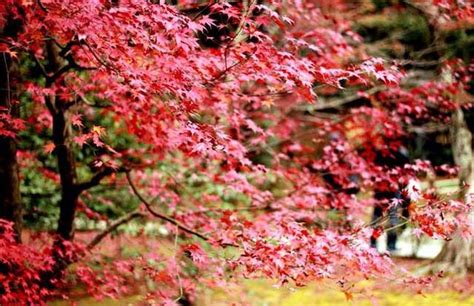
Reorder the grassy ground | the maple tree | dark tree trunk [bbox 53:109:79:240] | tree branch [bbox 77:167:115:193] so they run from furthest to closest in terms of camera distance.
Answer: the grassy ground < dark tree trunk [bbox 53:109:79:240] < tree branch [bbox 77:167:115:193] < the maple tree

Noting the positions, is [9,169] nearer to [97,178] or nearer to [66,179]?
[66,179]

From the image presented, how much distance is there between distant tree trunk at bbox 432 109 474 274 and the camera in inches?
333

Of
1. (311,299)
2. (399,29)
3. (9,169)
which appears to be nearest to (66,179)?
(9,169)

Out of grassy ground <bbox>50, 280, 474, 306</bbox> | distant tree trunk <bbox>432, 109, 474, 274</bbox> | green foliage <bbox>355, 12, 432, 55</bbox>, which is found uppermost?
green foliage <bbox>355, 12, 432, 55</bbox>

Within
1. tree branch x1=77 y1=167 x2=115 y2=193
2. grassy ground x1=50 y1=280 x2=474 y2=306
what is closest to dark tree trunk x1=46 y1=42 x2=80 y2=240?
tree branch x1=77 y1=167 x2=115 y2=193

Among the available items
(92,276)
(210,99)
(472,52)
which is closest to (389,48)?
(472,52)

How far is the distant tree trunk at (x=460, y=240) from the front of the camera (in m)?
8.46

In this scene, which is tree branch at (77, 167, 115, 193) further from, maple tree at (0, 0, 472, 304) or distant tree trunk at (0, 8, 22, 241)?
distant tree trunk at (0, 8, 22, 241)

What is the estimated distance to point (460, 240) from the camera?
8.54 m

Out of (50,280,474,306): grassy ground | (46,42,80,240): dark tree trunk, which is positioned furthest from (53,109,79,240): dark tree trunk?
(50,280,474,306): grassy ground

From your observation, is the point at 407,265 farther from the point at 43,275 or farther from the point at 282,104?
the point at 43,275

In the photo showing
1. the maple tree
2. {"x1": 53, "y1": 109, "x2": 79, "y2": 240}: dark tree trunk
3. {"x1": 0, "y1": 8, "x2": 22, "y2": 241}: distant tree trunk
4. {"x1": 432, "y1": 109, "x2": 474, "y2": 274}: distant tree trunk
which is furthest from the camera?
{"x1": 432, "y1": 109, "x2": 474, "y2": 274}: distant tree trunk

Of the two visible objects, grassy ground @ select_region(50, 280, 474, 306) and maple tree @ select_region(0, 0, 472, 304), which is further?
grassy ground @ select_region(50, 280, 474, 306)

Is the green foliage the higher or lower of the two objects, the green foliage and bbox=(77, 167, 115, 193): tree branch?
the higher
